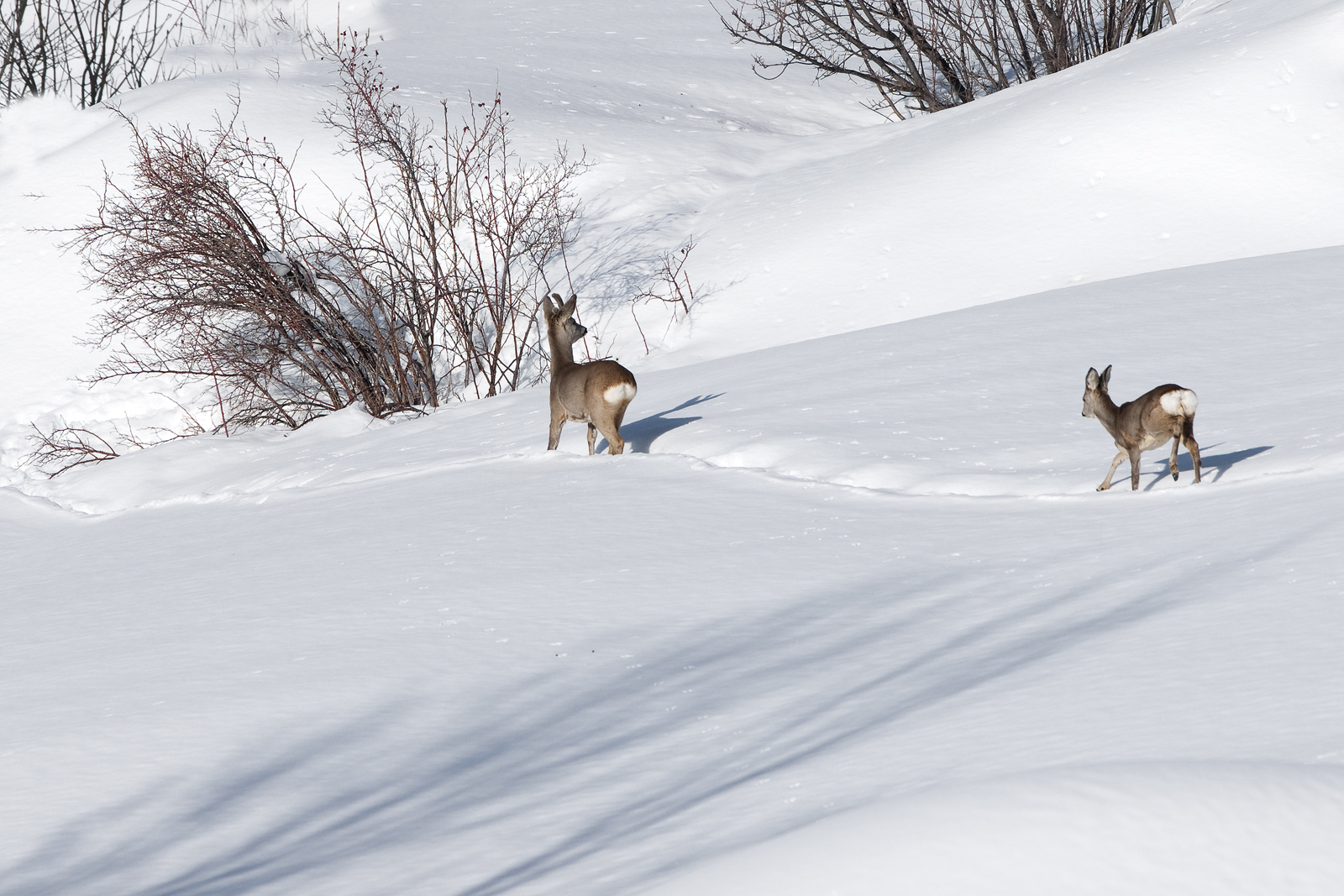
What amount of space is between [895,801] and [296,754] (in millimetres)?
2190

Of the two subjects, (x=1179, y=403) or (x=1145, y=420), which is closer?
(x=1179, y=403)

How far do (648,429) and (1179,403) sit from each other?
3919mm

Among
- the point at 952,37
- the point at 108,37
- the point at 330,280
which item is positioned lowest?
the point at 330,280

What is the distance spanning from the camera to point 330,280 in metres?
15.9

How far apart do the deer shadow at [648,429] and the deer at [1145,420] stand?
9.96 feet

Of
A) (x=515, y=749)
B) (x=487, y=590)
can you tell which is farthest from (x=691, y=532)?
(x=515, y=749)

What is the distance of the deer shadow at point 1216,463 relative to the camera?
6.35m

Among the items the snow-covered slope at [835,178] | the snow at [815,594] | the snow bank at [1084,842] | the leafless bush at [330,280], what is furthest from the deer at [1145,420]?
the leafless bush at [330,280]

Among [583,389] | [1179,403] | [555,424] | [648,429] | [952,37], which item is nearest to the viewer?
[1179,403]

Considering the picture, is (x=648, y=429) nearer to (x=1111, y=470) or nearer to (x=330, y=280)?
(x=1111, y=470)

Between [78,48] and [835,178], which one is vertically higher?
[78,48]

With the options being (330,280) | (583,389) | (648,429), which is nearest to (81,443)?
(330,280)

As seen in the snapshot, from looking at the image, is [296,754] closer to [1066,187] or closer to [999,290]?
[999,290]

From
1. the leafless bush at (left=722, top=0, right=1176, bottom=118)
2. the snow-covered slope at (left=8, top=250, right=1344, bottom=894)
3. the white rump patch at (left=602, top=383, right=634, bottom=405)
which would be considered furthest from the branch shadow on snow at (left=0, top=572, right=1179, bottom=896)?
the leafless bush at (left=722, top=0, right=1176, bottom=118)
